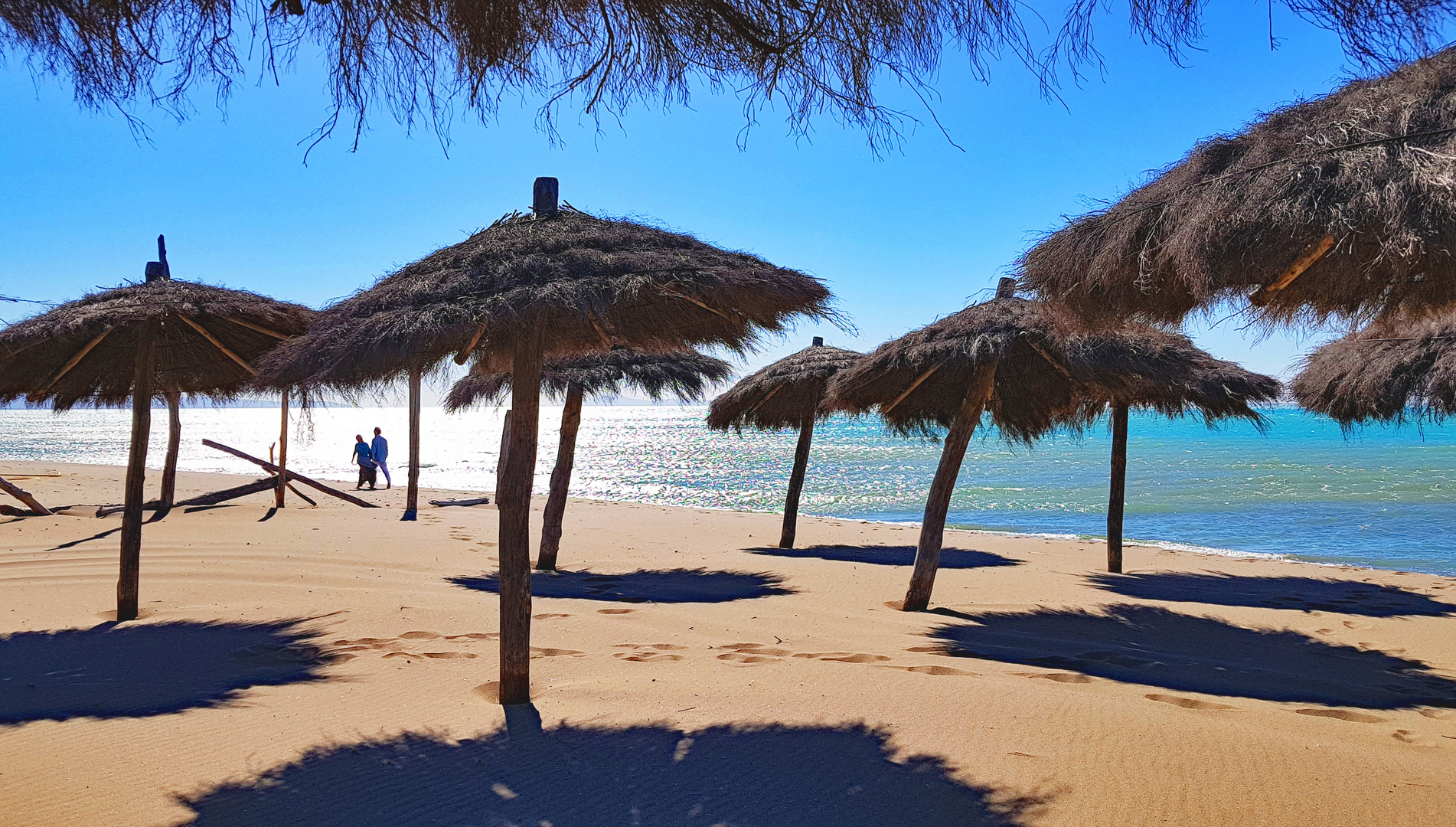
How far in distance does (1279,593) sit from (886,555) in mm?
4379

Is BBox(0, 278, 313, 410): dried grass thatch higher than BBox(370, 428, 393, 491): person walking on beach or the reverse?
higher

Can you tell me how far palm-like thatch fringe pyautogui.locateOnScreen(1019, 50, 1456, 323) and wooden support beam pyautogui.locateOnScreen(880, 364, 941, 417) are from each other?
110 inches

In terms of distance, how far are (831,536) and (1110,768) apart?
1063 cm

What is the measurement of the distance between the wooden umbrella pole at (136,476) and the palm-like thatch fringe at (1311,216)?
6.09 meters

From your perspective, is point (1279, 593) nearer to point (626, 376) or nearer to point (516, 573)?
point (626, 376)

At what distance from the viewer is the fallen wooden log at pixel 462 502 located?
16859 mm

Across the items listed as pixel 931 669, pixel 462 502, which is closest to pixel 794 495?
pixel 931 669

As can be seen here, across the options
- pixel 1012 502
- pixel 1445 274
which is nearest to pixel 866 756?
pixel 1445 274

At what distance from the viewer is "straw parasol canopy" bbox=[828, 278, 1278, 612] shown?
648 centimetres

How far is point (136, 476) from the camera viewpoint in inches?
243

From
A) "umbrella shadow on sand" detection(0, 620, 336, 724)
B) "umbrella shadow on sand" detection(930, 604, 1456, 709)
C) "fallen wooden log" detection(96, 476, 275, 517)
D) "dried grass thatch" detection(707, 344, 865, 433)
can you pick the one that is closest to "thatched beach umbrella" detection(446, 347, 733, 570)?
"dried grass thatch" detection(707, 344, 865, 433)

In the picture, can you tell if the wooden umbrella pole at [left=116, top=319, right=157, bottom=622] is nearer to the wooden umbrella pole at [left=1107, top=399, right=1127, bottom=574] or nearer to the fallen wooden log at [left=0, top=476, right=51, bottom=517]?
the fallen wooden log at [left=0, top=476, right=51, bottom=517]

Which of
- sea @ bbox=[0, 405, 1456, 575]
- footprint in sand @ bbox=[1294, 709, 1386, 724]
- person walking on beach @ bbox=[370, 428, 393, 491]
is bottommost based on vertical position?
sea @ bbox=[0, 405, 1456, 575]

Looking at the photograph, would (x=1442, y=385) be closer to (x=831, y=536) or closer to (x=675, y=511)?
(x=831, y=536)
